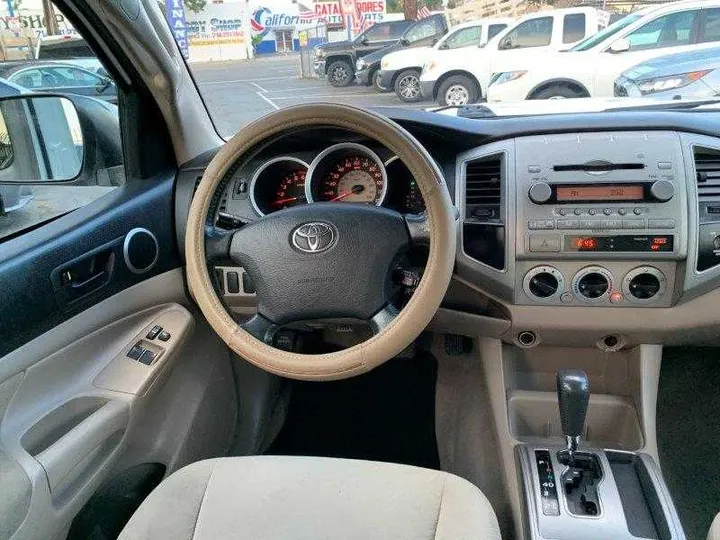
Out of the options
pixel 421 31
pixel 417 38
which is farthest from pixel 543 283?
pixel 421 31

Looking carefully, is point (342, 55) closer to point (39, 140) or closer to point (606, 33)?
point (606, 33)

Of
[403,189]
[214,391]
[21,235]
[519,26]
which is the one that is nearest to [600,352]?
[403,189]

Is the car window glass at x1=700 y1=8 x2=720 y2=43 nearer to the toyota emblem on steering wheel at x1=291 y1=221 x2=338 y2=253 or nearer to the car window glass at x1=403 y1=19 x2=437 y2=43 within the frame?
the toyota emblem on steering wheel at x1=291 y1=221 x2=338 y2=253

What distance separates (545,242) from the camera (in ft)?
5.59

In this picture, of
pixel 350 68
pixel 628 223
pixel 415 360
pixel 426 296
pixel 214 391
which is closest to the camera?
pixel 426 296

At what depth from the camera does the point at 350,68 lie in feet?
12.5

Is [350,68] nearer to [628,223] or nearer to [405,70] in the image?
[405,70]

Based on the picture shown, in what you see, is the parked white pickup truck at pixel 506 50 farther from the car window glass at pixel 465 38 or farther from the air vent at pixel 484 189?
the air vent at pixel 484 189

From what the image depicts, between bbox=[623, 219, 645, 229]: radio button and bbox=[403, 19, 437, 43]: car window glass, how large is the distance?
15.1ft

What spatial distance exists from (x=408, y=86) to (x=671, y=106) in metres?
1.63

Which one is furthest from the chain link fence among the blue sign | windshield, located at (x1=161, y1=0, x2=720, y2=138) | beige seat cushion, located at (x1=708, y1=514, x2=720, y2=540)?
beige seat cushion, located at (x1=708, y1=514, x2=720, y2=540)

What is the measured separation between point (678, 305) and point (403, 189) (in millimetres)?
817

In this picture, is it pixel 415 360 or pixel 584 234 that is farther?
pixel 415 360

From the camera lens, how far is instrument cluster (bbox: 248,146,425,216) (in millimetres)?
1660
